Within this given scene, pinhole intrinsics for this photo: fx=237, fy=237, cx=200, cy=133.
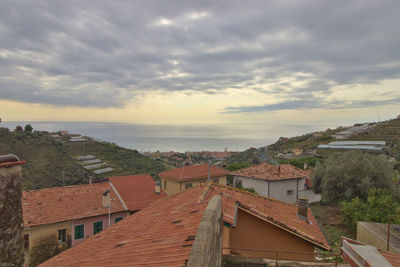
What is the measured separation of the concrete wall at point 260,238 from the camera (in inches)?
286

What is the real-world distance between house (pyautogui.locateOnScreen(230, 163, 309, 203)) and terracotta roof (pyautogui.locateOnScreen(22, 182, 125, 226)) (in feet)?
43.1

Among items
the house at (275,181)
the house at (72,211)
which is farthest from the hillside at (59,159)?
the house at (275,181)

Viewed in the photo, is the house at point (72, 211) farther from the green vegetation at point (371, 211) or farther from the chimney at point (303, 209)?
the green vegetation at point (371, 211)

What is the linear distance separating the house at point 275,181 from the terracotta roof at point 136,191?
29.8ft

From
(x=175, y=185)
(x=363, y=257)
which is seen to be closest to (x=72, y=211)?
(x=175, y=185)

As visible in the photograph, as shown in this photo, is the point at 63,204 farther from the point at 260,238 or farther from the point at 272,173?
the point at 272,173

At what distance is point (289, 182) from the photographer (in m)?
24.1

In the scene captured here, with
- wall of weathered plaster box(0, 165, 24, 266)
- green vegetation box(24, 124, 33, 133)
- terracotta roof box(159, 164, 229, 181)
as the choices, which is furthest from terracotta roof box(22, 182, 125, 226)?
green vegetation box(24, 124, 33, 133)

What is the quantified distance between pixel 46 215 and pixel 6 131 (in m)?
51.7

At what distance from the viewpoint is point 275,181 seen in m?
23.4

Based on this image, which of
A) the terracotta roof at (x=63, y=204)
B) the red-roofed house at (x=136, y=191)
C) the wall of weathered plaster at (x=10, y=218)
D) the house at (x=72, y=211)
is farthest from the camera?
the red-roofed house at (x=136, y=191)

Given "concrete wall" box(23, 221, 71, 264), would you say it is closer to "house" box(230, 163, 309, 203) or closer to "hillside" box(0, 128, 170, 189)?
"house" box(230, 163, 309, 203)

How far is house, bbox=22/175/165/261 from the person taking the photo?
1498cm

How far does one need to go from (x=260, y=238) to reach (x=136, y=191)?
17.0m
